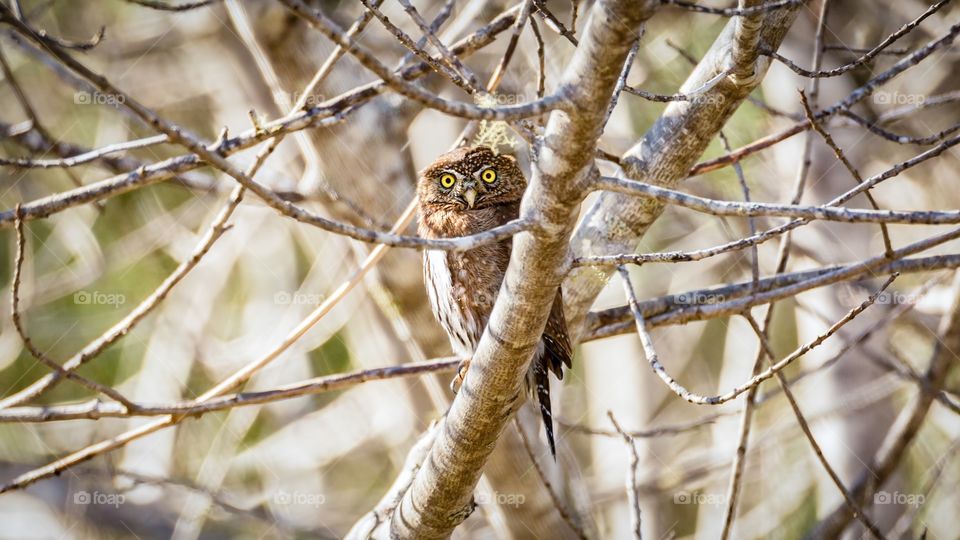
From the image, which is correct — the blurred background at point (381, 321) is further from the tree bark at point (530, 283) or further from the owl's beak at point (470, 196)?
the tree bark at point (530, 283)

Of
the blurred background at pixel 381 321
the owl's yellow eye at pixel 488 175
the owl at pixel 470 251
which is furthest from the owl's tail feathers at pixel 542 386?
the owl's yellow eye at pixel 488 175

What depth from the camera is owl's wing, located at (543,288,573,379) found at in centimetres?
361

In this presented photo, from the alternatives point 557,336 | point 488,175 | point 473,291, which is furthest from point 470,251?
point 557,336

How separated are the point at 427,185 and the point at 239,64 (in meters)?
2.08

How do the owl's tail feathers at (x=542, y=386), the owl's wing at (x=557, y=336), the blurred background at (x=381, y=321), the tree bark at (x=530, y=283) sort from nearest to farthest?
1. the tree bark at (x=530, y=283)
2. the owl's wing at (x=557, y=336)
3. the owl's tail feathers at (x=542, y=386)
4. the blurred background at (x=381, y=321)

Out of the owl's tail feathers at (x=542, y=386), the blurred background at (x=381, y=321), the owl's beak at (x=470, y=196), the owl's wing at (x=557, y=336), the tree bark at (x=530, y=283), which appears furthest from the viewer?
the blurred background at (x=381, y=321)

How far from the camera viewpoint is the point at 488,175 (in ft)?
14.6

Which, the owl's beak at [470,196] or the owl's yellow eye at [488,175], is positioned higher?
the owl's yellow eye at [488,175]

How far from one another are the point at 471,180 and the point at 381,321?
6.57 feet

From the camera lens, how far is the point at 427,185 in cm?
452

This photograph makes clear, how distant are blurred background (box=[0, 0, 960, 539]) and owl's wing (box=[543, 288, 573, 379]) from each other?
3.76 ft

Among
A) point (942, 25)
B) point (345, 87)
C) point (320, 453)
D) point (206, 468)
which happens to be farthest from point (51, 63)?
point (942, 25)

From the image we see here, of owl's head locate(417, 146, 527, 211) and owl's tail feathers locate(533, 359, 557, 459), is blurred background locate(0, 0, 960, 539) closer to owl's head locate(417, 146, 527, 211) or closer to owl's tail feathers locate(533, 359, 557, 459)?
owl's head locate(417, 146, 527, 211)

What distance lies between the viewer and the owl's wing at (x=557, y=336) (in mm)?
3611
